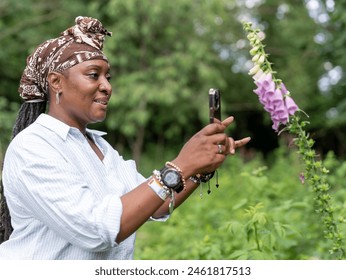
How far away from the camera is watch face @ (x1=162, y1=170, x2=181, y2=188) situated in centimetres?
202

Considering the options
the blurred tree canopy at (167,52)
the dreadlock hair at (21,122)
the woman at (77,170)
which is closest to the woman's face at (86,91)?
the woman at (77,170)

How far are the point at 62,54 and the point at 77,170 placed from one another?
0.43m

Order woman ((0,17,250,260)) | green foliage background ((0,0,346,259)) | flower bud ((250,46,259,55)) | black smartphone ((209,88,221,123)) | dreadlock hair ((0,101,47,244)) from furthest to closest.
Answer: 1. green foliage background ((0,0,346,259))
2. dreadlock hair ((0,101,47,244))
3. flower bud ((250,46,259,55))
4. black smartphone ((209,88,221,123))
5. woman ((0,17,250,260))

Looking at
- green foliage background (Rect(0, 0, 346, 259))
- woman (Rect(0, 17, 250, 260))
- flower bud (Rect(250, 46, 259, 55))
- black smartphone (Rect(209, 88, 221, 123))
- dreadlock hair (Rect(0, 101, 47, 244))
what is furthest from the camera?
green foliage background (Rect(0, 0, 346, 259))

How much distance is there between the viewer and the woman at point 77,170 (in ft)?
6.61

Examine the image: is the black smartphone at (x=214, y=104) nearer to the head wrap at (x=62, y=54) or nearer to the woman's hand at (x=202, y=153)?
the woman's hand at (x=202, y=153)

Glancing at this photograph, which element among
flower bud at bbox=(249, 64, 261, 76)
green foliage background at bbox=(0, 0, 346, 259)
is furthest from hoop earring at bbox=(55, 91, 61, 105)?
green foliage background at bbox=(0, 0, 346, 259)

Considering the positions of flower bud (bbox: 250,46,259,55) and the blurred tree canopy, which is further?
the blurred tree canopy

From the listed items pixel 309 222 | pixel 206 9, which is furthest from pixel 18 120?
pixel 206 9

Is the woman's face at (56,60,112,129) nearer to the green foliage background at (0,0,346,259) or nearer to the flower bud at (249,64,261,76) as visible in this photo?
the flower bud at (249,64,261,76)

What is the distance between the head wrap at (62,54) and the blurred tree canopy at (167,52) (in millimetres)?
13413

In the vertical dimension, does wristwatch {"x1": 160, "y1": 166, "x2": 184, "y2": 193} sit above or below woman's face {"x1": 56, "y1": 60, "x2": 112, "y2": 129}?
below

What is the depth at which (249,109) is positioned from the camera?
23.3 metres

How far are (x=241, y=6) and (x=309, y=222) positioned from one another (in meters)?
16.5
